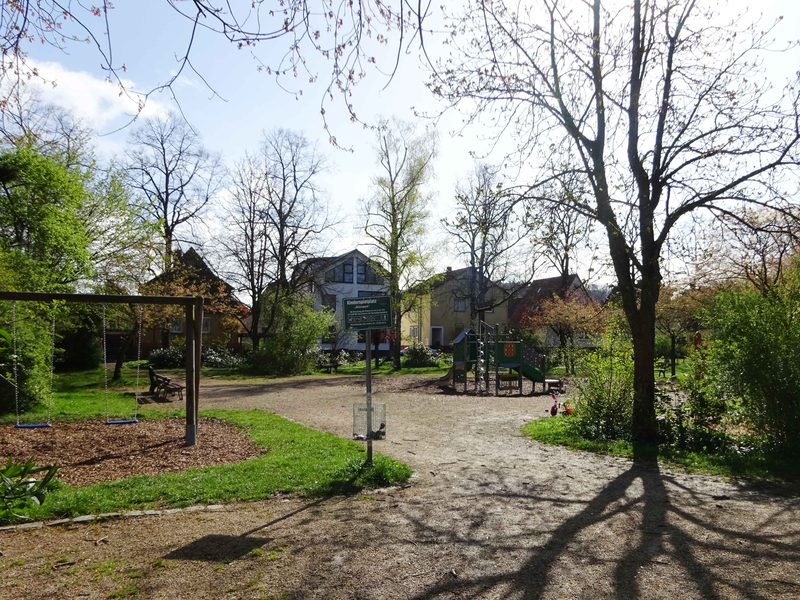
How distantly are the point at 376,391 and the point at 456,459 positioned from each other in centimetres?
1272

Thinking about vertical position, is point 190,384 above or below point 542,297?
below

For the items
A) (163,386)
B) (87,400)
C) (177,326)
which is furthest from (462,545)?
(177,326)

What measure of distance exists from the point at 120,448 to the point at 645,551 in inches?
316

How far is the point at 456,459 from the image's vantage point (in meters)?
8.62

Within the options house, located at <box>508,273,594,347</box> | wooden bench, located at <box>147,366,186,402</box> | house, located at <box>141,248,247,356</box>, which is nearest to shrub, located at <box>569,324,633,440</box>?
wooden bench, located at <box>147,366,186,402</box>

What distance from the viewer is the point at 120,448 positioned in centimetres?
935

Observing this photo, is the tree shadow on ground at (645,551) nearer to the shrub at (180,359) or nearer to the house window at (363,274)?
the shrub at (180,359)

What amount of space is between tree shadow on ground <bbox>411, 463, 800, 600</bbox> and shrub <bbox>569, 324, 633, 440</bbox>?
403cm

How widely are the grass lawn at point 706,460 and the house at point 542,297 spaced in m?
28.6

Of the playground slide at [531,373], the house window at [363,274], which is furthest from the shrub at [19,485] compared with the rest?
the house window at [363,274]

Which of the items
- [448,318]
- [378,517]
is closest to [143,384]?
[378,517]

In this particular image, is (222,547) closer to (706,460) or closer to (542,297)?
(706,460)

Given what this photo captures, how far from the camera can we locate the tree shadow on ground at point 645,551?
393cm

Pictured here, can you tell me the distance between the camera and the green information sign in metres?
7.30
